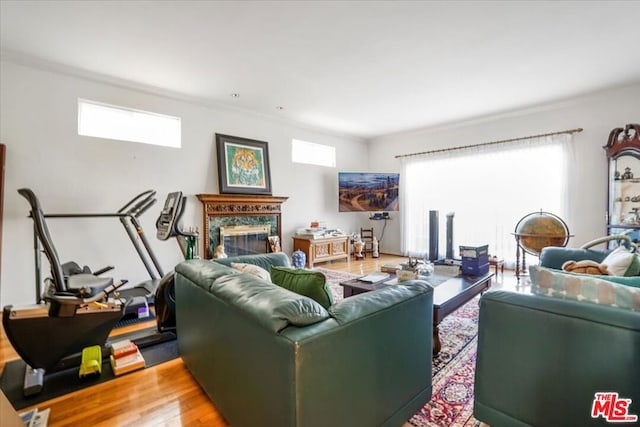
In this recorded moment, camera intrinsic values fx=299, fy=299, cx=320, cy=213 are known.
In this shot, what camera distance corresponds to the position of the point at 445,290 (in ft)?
8.10

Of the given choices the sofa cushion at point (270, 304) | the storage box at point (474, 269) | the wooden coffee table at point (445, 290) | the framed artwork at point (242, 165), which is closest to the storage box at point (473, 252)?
the storage box at point (474, 269)

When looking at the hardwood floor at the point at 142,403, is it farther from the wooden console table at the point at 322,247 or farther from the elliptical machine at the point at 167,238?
the wooden console table at the point at 322,247

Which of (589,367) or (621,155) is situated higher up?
(621,155)

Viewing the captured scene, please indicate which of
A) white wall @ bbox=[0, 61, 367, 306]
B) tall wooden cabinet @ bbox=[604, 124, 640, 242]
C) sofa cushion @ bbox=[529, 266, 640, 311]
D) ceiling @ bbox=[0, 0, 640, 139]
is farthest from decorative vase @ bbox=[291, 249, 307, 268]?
tall wooden cabinet @ bbox=[604, 124, 640, 242]

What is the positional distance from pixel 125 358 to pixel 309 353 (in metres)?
1.82

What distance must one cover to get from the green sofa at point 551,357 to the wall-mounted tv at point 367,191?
15.1 feet

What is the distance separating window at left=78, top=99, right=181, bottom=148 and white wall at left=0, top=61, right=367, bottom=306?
0.30 feet

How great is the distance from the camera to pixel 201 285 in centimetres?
169

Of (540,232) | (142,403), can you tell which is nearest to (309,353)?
(142,403)

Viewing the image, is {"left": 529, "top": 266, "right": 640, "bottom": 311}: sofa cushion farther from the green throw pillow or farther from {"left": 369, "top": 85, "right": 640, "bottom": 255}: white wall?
{"left": 369, "top": 85, "right": 640, "bottom": 255}: white wall

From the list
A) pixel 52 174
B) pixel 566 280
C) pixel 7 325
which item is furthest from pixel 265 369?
pixel 52 174

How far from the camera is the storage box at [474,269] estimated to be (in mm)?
2965

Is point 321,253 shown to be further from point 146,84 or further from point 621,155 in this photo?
point 621,155

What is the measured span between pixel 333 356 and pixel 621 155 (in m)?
4.92
